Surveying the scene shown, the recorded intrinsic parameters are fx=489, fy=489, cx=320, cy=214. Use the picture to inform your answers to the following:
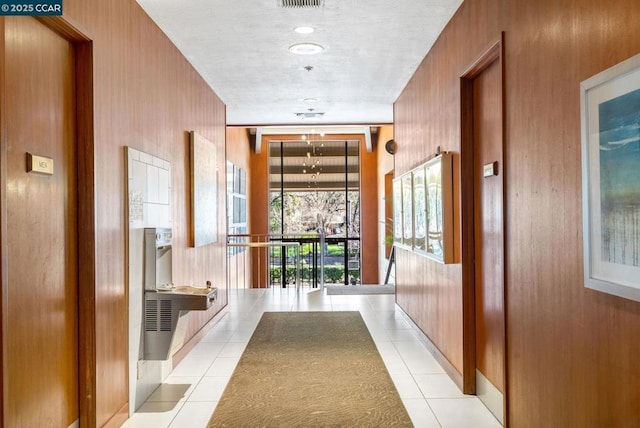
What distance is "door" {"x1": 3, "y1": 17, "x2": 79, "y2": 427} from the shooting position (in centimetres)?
212

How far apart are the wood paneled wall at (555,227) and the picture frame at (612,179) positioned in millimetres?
75

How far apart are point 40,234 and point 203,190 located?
286cm

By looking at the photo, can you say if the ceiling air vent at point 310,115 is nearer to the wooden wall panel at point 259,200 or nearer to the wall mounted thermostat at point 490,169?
the wall mounted thermostat at point 490,169

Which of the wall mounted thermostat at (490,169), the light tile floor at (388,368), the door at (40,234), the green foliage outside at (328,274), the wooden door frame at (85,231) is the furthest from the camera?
the green foliage outside at (328,274)

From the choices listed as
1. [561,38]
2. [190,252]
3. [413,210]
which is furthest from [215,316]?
[561,38]

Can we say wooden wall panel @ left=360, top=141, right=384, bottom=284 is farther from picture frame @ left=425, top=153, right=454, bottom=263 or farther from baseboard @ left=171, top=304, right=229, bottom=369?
picture frame @ left=425, top=153, right=454, bottom=263

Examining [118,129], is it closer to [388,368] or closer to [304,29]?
[304,29]

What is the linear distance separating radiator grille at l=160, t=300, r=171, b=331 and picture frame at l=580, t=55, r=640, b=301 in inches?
105

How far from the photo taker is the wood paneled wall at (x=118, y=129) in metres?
2.78

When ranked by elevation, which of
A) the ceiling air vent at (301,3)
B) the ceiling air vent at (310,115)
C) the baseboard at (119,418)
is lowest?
the baseboard at (119,418)

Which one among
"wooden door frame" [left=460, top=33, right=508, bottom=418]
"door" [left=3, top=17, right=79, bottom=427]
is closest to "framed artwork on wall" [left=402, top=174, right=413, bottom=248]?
"wooden door frame" [left=460, top=33, right=508, bottom=418]

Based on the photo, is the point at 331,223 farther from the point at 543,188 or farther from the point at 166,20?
the point at 543,188

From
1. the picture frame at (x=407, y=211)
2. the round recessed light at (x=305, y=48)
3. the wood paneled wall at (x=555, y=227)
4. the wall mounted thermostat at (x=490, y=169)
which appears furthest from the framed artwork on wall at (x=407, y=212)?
the wood paneled wall at (x=555, y=227)

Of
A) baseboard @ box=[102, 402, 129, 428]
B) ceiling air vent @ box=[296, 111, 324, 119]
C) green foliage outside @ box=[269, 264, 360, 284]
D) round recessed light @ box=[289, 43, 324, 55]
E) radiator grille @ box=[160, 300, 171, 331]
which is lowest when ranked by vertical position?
green foliage outside @ box=[269, 264, 360, 284]
